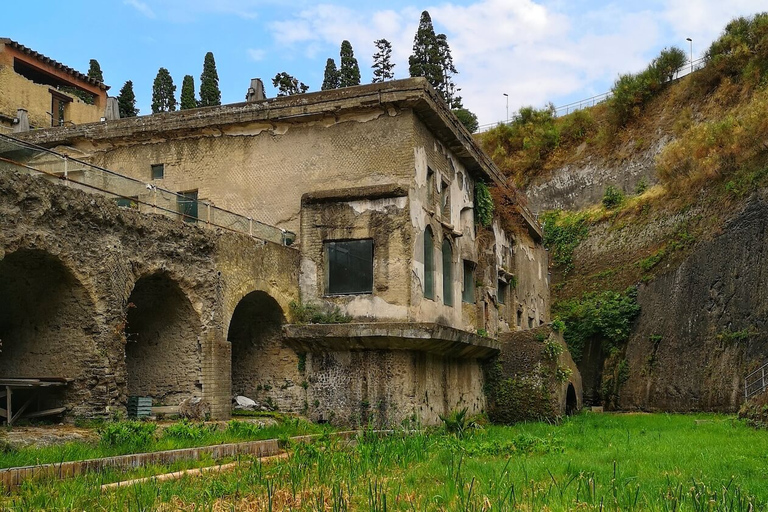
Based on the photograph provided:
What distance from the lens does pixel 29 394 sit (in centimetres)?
1383

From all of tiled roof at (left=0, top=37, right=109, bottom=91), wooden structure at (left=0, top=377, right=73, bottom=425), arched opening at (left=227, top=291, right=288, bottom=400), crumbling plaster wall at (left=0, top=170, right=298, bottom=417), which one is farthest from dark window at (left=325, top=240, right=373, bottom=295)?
tiled roof at (left=0, top=37, right=109, bottom=91)

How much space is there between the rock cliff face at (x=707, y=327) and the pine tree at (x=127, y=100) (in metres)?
31.4

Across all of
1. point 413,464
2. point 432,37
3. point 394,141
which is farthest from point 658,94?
point 413,464

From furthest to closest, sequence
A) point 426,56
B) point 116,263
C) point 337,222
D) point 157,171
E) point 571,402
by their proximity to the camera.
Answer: point 426,56, point 571,402, point 157,171, point 337,222, point 116,263

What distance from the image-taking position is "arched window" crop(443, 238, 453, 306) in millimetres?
21016

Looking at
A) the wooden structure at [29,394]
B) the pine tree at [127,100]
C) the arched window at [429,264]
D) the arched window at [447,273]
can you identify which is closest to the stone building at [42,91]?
the pine tree at [127,100]

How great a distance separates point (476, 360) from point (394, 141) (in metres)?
7.08

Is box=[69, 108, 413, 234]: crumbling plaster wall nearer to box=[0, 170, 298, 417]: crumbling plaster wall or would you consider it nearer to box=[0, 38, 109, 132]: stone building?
box=[0, 170, 298, 417]: crumbling plaster wall

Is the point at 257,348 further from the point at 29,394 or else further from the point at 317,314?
the point at 29,394

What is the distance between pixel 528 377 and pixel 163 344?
412 inches

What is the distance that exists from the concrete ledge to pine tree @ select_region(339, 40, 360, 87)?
31.7 meters

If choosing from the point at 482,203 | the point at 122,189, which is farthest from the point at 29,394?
the point at 482,203

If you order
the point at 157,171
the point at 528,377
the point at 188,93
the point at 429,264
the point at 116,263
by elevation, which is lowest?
the point at 528,377

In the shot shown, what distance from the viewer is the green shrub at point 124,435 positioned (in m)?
11.5
